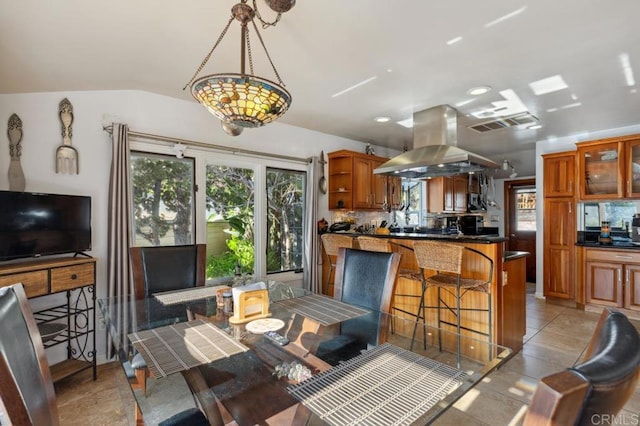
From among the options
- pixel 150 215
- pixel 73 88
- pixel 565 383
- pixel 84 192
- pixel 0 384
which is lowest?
pixel 0 384

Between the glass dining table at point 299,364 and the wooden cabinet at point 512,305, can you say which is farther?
the wooden cabinet at point 512,305

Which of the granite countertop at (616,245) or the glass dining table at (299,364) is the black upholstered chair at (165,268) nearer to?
the glass dining table at (299,364)

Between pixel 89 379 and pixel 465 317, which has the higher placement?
pixel 465 317

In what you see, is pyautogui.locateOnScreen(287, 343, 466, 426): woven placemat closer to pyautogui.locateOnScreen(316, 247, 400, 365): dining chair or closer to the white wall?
pyautogui.locateOnScreen(316, 247, 400, 365): dining chair

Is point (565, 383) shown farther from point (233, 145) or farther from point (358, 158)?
point (358, 158)

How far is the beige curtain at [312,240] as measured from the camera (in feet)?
13.5

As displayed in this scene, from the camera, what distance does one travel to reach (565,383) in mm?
413

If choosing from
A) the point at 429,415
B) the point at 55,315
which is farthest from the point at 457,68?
the point at 55,315

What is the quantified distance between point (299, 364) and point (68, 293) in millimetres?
2262

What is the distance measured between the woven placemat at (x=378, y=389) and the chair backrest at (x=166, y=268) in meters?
1.63

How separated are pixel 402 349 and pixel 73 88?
317 cm

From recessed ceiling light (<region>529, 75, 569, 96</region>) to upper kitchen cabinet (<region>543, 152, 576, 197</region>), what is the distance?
222cm

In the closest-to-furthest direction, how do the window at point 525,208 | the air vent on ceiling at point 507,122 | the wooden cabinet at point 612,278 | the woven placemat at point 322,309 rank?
the woven placemat at point 322,309, the air vent on ceiling at point 507,122, the wooden cabinet at point 612,278, the window at point 525,208

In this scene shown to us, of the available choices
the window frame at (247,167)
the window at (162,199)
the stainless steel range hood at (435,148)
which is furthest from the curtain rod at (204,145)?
the stainless steel range hood at (435,148)
